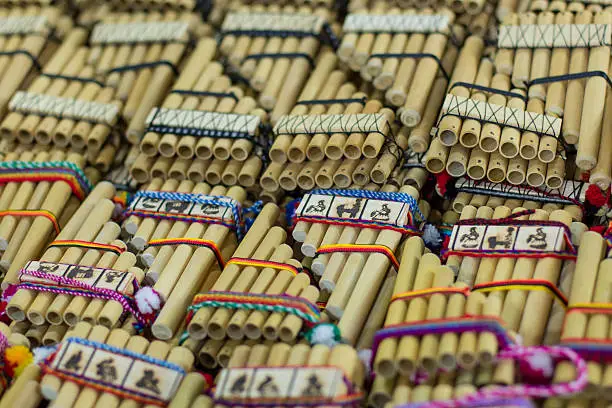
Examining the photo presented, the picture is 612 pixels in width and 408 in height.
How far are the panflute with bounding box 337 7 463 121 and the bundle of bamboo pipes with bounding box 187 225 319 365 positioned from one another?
0.85 meters

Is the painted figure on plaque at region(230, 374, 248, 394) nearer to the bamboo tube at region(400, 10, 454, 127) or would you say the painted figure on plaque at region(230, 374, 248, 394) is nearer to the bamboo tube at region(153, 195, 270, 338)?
the bamboo tube at region(153, 195, 270, 338)

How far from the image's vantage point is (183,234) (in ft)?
10.1

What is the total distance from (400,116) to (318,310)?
100cm

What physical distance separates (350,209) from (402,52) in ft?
2.84

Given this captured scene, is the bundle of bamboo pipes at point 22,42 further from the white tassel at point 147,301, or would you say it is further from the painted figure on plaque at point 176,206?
the white tassel at point 147,301

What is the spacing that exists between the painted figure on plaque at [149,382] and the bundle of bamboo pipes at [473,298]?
675 mm

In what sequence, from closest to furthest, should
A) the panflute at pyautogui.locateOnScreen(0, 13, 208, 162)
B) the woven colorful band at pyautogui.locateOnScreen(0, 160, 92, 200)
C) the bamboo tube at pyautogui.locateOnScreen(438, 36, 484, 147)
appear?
the bamboo tube at pyautogui.locateOnScreen(438, 36, 484, 147) → the woven colorful band at pyautogui.locateOnScreen(0, 160, 92, 200) → the panflute at pyautogui.locateOnScreen(0, 13, 208, 162)

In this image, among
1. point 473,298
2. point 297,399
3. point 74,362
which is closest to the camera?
point 297,399

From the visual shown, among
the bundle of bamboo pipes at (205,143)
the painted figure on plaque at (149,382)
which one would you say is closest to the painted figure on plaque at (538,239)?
the bundle of bamboo pipes at (205,143)

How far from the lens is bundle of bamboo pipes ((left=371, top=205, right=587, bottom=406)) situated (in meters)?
2.32

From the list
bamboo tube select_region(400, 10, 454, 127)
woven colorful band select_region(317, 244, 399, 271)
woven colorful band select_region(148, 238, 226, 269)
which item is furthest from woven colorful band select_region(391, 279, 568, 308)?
bamboo tube select_region(400, 10, 454, 127)

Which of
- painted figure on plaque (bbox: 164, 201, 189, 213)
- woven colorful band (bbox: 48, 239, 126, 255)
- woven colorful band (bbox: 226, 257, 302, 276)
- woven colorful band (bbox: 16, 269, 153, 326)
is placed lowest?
woven colorful band (bbox: 16, 269, 153, 326)

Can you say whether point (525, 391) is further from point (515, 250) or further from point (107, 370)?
point (107, 370)

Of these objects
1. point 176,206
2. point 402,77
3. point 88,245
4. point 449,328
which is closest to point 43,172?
point 88,245
